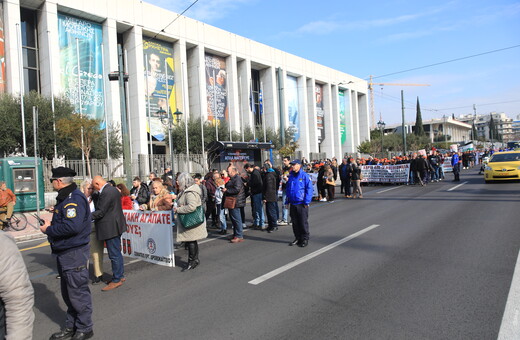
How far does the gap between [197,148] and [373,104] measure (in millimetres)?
92521

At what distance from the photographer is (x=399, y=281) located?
5117 mm

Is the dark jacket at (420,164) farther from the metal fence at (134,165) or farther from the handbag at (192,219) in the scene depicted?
the handbag at (192,219)

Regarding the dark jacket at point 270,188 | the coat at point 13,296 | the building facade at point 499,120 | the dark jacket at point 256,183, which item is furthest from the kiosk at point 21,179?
the building facade at point 499,120

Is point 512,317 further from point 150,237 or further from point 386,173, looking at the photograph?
point 386,173

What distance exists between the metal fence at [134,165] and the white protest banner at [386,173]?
11.5m

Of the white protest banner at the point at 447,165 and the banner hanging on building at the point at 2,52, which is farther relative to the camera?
the white protest banner at the point at 447,165

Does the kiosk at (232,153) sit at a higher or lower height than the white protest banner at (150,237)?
higher

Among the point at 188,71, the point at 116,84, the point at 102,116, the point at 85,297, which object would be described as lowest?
the point at 85,297

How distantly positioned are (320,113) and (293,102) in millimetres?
7473

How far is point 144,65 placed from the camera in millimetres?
33375

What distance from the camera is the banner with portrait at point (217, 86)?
38.9 m

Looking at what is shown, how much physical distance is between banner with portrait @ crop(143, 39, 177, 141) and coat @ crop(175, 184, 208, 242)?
27.7 m

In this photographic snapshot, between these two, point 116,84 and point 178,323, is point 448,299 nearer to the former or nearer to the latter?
point 178,323

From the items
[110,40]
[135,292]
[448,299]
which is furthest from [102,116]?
[448,299]
